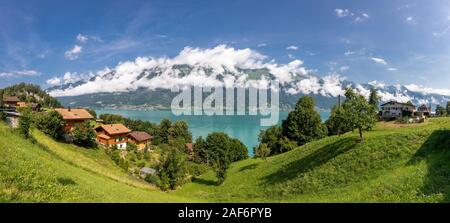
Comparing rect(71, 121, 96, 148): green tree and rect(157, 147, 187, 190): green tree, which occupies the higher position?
rect(71, 121, 96, 148): green tree

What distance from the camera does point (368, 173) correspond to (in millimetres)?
28625

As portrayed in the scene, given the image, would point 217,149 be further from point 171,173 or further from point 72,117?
point 171,173

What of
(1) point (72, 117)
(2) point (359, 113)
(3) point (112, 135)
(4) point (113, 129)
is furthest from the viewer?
(4) point (113, 129)

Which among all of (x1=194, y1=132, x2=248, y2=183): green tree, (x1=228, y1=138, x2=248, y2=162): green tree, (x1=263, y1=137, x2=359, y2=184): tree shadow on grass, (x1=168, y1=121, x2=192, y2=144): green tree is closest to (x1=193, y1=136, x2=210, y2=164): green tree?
(x1=194, y1=132, x2=248, y2=183): green tree

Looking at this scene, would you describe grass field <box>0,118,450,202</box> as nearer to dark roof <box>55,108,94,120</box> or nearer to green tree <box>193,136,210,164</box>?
dark roof <box>55,108,94,120</box>

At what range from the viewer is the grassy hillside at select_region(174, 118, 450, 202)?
2077cm

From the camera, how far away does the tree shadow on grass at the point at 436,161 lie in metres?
19.0

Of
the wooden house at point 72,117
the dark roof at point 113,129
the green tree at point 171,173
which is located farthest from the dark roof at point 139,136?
the green tree at point 171,173

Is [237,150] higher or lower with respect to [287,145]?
lower

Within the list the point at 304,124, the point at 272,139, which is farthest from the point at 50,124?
the point at 304,124

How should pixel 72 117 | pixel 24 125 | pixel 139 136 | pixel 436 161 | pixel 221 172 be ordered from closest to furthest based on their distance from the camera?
1. pixel 436 161
2. pixel 24 125
3. pixel 221 172
4. pixel 72 117
5. pixel 139 136

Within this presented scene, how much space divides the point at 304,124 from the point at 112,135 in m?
65.4
